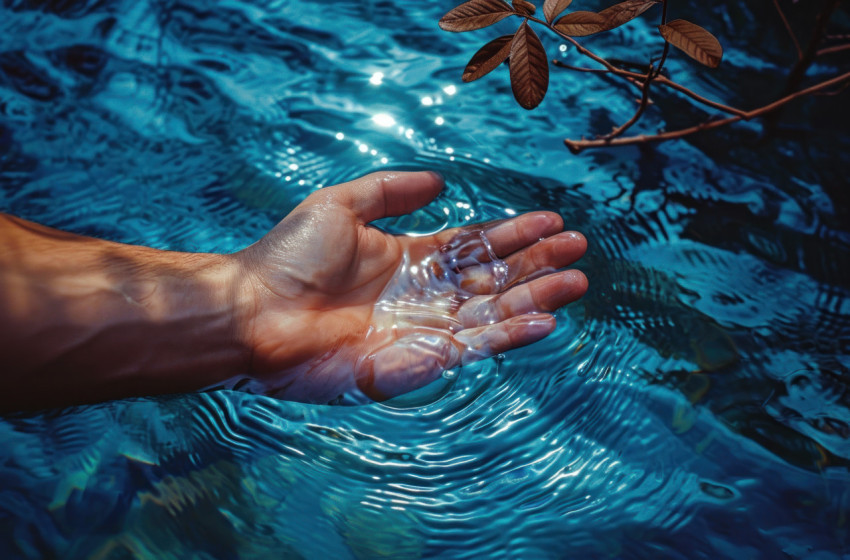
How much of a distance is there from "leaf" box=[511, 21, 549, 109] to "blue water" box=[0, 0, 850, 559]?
88 cm

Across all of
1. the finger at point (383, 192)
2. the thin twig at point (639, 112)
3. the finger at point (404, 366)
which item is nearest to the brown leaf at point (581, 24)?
the thin twig at point (639, 112)

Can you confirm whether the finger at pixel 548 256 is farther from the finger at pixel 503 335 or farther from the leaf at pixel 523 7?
the leaf at pixel 523 7

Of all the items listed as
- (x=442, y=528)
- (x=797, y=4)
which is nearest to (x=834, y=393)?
(x=442, y=528)

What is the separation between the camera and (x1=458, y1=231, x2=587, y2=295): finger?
6.85 ft

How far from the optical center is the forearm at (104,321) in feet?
5.61

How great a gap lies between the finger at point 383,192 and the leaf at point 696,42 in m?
0.92

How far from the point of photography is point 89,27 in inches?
115

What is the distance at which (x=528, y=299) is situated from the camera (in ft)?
6.57

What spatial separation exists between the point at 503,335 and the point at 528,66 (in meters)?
0.87

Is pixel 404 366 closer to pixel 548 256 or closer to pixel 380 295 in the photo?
pixel 380 295

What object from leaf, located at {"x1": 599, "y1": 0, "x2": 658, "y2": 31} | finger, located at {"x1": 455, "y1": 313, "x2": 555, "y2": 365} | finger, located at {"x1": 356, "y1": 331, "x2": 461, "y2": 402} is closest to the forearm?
finger, located at {"x1": 356, "y1": 331, "x2": 461, "y2": 402}

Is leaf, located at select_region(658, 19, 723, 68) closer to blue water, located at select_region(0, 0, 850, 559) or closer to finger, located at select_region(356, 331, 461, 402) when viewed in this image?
blue water, located at select_region(0, 0, 850, 559)

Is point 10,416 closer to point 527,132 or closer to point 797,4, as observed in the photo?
point 527,132

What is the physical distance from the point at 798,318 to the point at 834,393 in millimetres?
290
